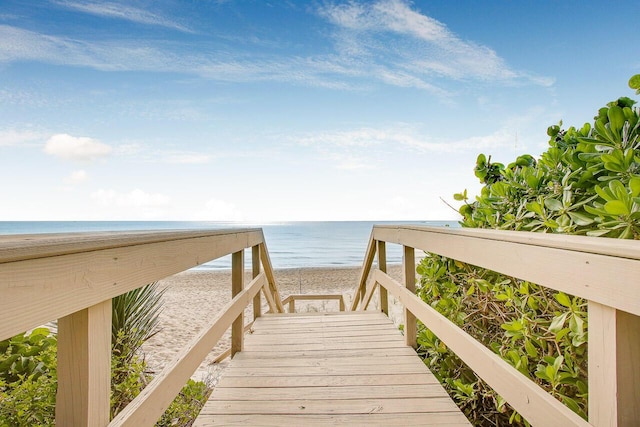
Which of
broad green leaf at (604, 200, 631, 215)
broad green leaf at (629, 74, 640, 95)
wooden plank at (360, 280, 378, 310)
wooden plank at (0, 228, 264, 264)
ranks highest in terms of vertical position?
broad green leaf at (629, 74, 640, 95)

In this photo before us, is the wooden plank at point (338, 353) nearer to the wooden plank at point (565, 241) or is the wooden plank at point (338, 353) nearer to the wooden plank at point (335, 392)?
the wooden plank at point (335, 392)

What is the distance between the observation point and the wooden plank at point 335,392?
5.85 feet

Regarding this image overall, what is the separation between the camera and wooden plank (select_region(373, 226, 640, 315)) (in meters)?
0.68

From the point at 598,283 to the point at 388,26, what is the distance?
10.8 meters

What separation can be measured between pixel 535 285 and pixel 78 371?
166 cm

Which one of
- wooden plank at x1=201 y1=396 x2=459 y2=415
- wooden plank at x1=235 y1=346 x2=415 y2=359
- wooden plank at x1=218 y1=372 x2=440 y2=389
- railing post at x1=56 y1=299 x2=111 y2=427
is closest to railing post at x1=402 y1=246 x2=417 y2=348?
wooden plank at x1=235 y1=346 x2=415 y2=359

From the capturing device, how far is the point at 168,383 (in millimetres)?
1126

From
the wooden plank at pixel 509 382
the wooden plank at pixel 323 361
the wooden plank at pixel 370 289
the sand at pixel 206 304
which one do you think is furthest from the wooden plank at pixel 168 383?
the wooden plank at pixel 370 289

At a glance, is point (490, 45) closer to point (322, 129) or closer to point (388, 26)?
point (388, 26)

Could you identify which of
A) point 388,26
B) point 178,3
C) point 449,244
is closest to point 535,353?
point 449,244

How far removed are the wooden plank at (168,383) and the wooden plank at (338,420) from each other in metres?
0.32

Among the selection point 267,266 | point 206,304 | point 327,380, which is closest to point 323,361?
point 327,380

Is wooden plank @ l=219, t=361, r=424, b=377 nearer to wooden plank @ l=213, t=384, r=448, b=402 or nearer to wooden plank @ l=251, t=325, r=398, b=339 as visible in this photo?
wooden plank @ l=213, t=384, r=448, b=402

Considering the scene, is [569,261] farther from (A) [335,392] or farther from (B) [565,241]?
(A) [335,392]
